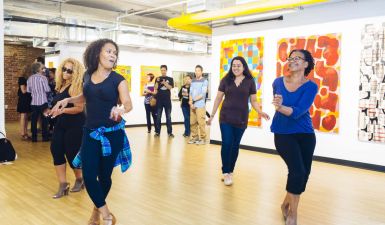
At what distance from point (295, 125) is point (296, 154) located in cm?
23

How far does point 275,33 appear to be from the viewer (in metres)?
7.28

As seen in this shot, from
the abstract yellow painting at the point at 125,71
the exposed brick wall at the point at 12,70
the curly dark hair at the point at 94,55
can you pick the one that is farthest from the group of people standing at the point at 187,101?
the exposed brick wall at the point at 12,70

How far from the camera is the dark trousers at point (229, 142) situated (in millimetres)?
4617

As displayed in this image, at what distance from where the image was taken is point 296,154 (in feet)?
9.97

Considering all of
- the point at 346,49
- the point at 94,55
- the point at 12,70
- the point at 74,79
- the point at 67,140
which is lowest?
the point at 67,140

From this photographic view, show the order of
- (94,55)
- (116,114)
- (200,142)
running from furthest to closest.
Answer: (200,142), (94,55), (116,114)

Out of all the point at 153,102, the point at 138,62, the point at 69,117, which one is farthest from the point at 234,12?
the point at 138,62

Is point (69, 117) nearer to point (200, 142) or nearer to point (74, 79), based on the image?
point (74, 79)

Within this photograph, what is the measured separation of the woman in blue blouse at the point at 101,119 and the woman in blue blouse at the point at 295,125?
1.24 meters

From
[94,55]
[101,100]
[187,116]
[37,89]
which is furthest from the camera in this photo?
[187,116]

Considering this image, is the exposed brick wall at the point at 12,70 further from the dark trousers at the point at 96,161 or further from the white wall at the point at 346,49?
the dark trousers at the point at 96,161

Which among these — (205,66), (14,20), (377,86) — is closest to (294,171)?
(377,86)

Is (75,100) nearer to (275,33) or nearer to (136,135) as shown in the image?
(275,33)

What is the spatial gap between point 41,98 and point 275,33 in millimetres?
4904
